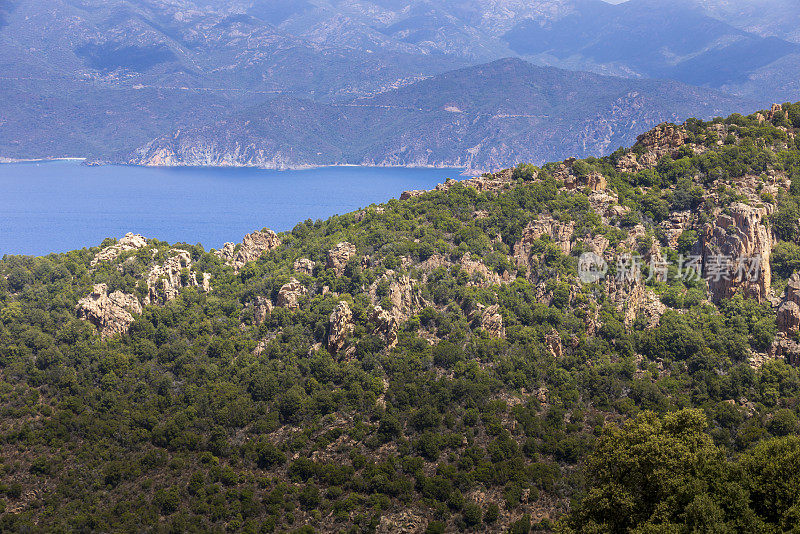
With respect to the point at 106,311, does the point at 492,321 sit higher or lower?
lower

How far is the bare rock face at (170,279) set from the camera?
7712 cm

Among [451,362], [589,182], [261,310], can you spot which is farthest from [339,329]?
[589,182]

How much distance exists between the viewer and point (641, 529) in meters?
35.3

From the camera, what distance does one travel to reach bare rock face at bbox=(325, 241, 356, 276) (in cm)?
7619

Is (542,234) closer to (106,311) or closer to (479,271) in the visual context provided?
(479,271)

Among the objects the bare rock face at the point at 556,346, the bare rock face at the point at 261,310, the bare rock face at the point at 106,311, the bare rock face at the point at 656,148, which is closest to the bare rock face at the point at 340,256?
the bare rock face at the point at 261,310

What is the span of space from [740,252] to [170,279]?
2400 inches

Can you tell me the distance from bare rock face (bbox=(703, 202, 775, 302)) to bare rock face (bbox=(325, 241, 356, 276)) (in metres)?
37.8

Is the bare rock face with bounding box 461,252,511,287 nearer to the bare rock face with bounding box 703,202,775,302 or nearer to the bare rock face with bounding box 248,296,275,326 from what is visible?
the bare rock face with bounding box 248,296,275,326

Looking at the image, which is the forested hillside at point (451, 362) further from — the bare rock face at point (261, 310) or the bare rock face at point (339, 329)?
the bare rock face at point (261, 310)

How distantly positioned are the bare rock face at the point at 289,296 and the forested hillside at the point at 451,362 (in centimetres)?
31

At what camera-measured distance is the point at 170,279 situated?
79125mm

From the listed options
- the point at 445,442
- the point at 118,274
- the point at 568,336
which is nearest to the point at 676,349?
the point at 568,336

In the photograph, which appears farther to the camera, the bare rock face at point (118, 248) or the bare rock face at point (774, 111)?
the bare rock face at point (774, 111)
